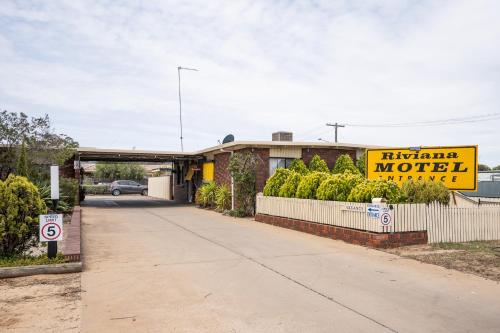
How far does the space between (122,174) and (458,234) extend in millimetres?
50564

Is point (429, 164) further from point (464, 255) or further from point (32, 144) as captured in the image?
point (32, 144)

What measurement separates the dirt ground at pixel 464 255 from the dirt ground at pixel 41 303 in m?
6.97

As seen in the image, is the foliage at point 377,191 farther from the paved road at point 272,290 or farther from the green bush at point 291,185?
the green bush at point 291,185

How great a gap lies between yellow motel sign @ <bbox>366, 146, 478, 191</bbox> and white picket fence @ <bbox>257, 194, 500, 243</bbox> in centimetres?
243

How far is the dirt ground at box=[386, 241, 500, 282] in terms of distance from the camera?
880 centimetres

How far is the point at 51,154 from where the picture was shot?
20141 mm

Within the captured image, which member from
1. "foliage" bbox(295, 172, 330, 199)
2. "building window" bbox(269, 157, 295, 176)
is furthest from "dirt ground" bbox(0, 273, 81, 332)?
"building window" bbox(269, 157, 295, 176)

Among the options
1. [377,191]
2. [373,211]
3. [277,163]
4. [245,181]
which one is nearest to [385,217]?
[373,211]

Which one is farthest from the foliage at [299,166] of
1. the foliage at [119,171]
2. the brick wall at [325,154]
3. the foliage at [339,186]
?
the foliage at [119,171]

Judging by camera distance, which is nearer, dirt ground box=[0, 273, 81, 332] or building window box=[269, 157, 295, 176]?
dirt ground box=[0, 273, 81, 332]

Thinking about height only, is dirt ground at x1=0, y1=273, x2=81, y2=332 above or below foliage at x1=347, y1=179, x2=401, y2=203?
below

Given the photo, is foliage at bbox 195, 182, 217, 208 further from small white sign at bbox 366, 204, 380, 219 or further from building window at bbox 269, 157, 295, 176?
small white sign at bbox 366, 204, 380, 219

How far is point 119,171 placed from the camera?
58.2 meters

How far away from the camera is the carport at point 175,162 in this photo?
2620 centimetres
